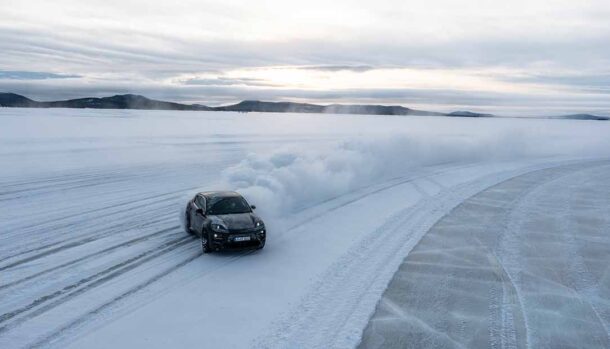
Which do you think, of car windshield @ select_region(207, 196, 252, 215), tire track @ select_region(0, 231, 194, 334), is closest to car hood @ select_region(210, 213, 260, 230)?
car windshield @ select_region(207, 196, 252, 215)

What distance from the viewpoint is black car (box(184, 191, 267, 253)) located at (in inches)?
517

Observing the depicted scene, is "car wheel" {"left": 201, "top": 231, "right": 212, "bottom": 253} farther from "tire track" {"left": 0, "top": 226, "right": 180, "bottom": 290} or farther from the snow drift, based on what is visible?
the snow drift

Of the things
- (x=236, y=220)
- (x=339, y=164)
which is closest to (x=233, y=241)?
(x=236, y=220)

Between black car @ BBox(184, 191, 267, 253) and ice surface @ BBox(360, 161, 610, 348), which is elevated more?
black car @ BBox(184, 191, 267, 253)

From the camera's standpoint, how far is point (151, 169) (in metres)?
31.2

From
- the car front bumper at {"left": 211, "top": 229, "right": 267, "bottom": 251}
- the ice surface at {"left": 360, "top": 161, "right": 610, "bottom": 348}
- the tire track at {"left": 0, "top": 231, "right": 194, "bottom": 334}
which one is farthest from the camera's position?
the car front bumper at {"left": 211, "top": 229, "right": 267, "bottom": 251}

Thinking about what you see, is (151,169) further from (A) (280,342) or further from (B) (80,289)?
(A) (280,342)

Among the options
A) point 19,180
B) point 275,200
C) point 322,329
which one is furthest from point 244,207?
point 19,180

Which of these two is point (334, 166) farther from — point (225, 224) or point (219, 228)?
point (219, 228)

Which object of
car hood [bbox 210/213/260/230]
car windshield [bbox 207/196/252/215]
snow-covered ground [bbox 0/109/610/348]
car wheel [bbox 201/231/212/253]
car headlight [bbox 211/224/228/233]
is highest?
car windshield [bbox 207/196/252/215]

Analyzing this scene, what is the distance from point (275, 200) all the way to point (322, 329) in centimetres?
989

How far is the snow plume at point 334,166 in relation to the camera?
1975 cm

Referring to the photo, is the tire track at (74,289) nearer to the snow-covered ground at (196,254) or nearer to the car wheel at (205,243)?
the snow-covered ground at (196,254)

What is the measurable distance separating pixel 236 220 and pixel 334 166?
16.0m
